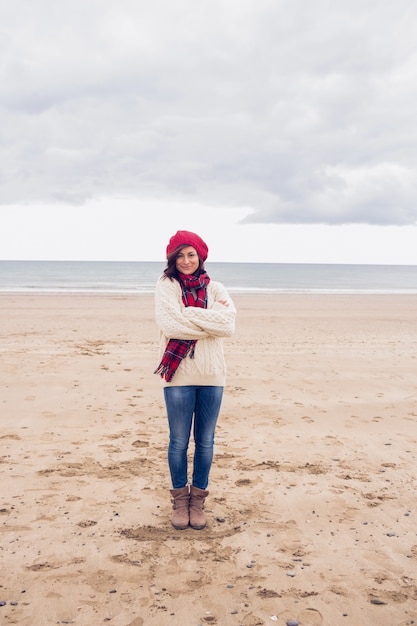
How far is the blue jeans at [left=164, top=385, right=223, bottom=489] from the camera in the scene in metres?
3.71

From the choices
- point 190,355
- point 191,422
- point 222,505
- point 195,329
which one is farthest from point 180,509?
point 195,329

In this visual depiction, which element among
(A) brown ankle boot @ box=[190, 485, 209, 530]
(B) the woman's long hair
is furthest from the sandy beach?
(B) the woman's long hair

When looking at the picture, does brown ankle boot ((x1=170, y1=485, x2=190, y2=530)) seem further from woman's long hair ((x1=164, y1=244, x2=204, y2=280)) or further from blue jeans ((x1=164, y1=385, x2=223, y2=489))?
woman's long hair ((x1=164, y1=244, x2=204, y2=280))

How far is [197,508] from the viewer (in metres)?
3.87

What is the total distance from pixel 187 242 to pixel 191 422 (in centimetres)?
135

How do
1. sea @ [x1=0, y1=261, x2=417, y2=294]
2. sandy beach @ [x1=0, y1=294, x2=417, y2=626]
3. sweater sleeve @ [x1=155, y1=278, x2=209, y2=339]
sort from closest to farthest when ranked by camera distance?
sandy beach @ [x1=0, y1=294, x2=417, y2=626]
sweater sleeve @ [x1=155, y1=278, x2=209, y2=339]
sea @ [x1=0, y1=261, x2=417, y2=294]

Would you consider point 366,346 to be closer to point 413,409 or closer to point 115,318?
point 413,409

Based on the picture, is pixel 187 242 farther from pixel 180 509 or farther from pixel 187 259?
pixel 180 509

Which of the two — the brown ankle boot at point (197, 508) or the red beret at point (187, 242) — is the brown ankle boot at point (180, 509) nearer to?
the brown ankle boot at point (197, 508)

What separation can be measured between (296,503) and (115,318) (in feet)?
50.2

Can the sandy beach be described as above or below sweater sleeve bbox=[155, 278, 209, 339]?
below

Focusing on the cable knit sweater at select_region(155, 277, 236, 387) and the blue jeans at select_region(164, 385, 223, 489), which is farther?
the blue jeans at select_region(164, 385, 223, 489)

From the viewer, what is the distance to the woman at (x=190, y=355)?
3641mm

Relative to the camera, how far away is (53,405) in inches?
274
